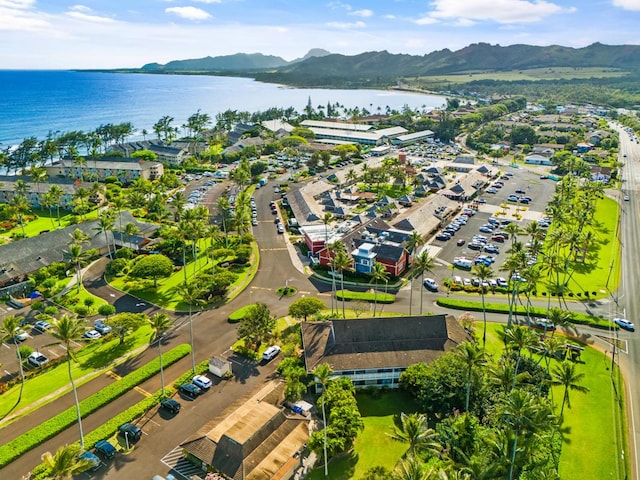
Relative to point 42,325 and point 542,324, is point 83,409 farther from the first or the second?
point 542,324

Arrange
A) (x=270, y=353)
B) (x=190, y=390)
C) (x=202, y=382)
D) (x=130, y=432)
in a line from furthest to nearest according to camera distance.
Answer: (x=270, y=353) < (x=202, y=382) < (x=190, y=390) < (x=130, y=432)

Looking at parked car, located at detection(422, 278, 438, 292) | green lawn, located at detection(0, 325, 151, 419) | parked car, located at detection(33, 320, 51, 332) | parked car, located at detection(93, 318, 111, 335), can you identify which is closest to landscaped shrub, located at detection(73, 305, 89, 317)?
parked car, located at detection(93, 318, 111, 335)

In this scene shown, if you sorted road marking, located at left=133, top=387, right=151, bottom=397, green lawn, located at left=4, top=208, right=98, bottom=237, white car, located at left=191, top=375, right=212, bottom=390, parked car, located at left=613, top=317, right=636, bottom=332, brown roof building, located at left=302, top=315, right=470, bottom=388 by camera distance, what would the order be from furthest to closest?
green lawn, located at left=4, top=208, right=98, bottom=237 < parked car, located at left=613, top=317, right=636, bottom=332 < white car, located at left=191, top=375, right=212, bottom=390 < brown roof building, located at left=302, top=315, right=470, bottom=388 < road marking, located at left=133, top=387, right=151, bottom=397

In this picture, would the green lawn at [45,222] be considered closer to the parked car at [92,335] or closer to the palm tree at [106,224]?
the palm tree at [106,224]

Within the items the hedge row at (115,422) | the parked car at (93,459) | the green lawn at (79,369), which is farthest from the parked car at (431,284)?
the parked car at (93,459)

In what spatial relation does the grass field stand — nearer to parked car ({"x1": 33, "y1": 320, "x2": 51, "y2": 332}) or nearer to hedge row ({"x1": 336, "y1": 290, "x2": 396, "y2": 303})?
hedge row ({"x1": 336, "y1": 290, "x2": 396, "y2": 303})

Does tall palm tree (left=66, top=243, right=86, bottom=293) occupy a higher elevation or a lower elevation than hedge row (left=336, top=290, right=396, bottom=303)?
higher

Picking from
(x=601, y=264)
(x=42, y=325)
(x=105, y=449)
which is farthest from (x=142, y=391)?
(x=601, y=264)
